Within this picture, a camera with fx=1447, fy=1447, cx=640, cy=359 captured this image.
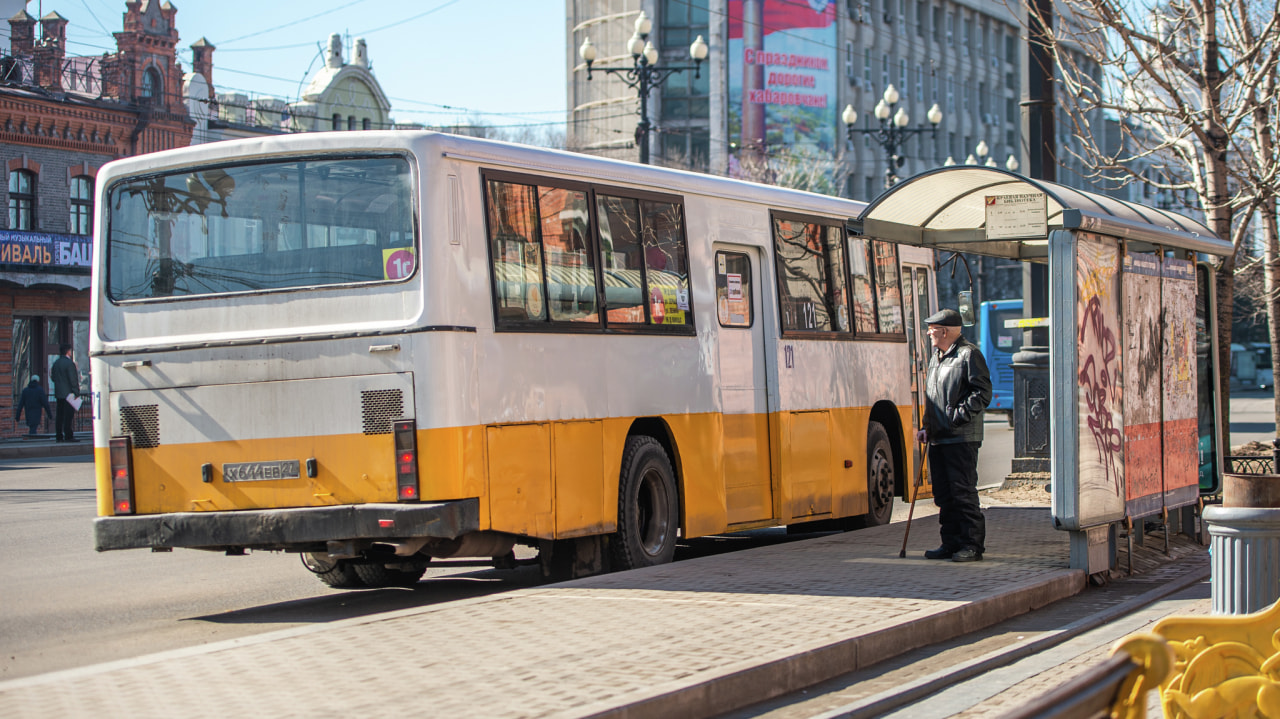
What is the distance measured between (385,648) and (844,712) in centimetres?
→ 222

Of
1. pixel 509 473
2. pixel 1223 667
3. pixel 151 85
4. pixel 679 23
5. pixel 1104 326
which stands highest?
pixel 679 23

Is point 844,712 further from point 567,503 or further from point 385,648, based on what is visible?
point 567,503

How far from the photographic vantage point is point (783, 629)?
24.6ft

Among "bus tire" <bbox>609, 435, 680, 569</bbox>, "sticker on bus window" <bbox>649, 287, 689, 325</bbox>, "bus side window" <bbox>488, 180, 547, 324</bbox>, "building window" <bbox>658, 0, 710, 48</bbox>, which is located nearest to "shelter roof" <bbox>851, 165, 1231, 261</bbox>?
"sticker on bus window" <bbox>649, 287, 689, 325</bbox>

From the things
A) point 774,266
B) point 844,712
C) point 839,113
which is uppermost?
point 839,113

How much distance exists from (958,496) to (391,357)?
4278 mm

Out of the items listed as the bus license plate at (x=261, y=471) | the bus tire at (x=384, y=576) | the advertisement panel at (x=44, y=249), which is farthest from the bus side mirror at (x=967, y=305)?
the advertisement panel at (x=44, y=249)

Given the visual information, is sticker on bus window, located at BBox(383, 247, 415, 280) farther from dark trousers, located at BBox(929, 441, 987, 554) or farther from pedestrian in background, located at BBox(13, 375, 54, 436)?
pedestrian in background, located at BBox(13, 375, 54, 436)

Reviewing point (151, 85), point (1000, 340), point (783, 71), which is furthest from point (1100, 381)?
point (783, 71)

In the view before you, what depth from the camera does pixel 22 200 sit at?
1522 inches

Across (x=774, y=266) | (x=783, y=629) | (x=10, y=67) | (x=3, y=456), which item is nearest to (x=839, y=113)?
(x=10, y=67)

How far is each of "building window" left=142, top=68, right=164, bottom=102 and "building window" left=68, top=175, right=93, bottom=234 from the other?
408cm

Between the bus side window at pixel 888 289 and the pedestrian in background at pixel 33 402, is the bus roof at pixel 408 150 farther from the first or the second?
the pedestrian in background at pixel 33 402

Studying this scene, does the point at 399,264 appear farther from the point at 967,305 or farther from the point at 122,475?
the point at 967,305
